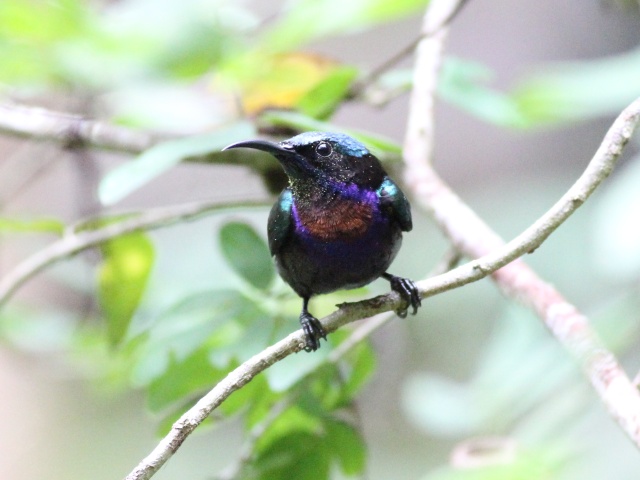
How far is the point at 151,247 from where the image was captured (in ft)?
8.39

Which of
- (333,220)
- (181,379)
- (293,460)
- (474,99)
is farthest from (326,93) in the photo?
(293,460)

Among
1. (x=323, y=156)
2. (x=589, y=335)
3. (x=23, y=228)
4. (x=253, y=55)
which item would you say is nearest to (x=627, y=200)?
(x=589, y=335)

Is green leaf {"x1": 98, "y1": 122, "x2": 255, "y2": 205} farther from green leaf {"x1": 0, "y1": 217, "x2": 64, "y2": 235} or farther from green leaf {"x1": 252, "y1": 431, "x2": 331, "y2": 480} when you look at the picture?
green leaf {"x1": 252, "y1": 431, "x2": 331, "y2": 480}

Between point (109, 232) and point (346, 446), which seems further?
point (109, 232)

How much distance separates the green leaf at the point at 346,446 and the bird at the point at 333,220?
498 millimetres

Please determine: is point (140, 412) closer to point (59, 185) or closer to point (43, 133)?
point (59, 185)

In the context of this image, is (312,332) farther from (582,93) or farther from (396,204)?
(582,93)

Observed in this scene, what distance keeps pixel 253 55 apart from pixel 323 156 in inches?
45.3

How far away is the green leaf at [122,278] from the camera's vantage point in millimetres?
2389

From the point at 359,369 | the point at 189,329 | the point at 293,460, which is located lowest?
the point at 293,460

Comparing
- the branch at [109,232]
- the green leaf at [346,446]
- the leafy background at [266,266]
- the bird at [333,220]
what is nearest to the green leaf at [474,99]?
the leafy background at [266,266]

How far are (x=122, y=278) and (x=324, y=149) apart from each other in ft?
3.14

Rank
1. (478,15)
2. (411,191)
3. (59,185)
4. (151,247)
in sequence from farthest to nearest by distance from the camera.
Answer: (478,15), (59,185), (151,247), (411,191)

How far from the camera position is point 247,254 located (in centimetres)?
218
